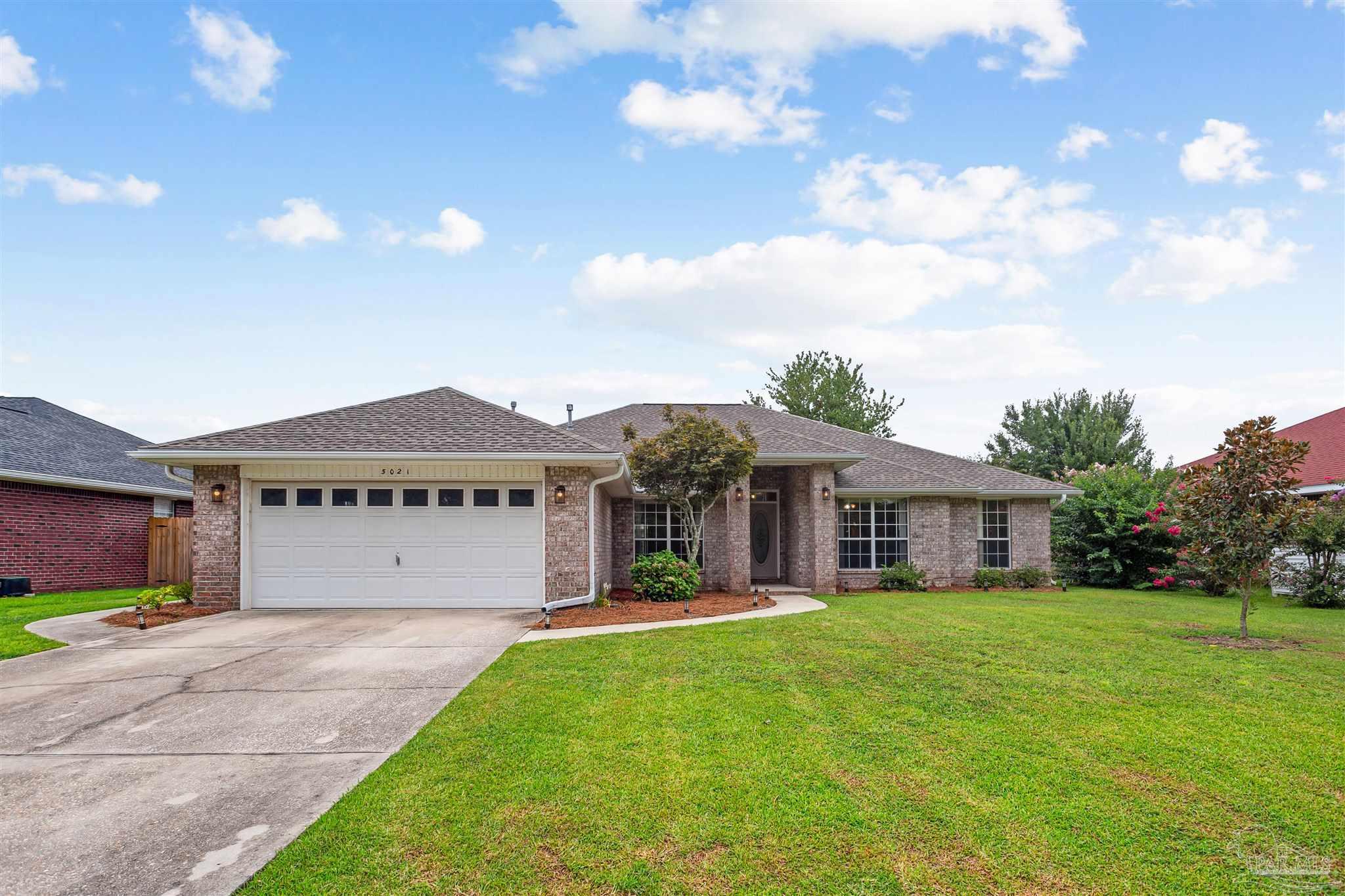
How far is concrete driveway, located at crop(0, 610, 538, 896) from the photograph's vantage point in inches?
124

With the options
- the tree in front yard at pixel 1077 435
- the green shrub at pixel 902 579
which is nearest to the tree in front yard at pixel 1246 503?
the green shrub at pixel 902 579

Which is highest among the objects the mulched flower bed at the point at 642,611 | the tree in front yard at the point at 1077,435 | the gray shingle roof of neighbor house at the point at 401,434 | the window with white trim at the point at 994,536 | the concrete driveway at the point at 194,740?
the tree in front yard at the point at 1077,435

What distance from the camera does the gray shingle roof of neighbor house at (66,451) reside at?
47.4 feet

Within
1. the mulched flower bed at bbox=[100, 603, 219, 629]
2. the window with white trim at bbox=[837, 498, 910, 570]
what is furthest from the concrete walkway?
the mulched flower bed at bbox=[100, 603, 219, 629]

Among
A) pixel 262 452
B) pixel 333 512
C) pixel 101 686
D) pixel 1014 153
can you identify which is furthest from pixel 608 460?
pixel 1014 153

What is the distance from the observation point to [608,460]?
36.5 ft

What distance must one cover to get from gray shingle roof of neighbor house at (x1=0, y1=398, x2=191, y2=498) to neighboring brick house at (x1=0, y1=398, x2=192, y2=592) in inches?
1.3

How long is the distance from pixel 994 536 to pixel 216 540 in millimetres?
16671

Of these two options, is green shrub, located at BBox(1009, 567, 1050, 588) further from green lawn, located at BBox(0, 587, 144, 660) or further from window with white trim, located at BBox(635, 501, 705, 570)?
green lawn, located at BBox(0, 587, 144, 660)

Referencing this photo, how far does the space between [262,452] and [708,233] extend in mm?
11055

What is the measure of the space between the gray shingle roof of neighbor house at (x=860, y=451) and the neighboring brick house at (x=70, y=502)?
11.2 meters

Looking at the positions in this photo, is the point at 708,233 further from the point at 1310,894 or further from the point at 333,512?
the point at 1310,894

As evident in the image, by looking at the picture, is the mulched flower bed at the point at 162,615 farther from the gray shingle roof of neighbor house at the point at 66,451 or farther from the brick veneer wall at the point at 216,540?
the gray shingle roof of neighbor house at the point at 66,451

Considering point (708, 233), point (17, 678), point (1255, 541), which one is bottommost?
point (17, 678)
